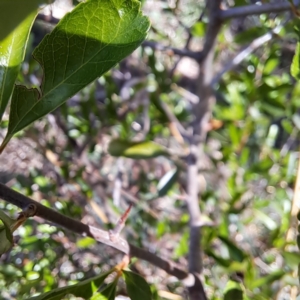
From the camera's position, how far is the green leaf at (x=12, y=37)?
282mm

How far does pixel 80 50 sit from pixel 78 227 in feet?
0.48

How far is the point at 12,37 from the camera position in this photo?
0.29 meters

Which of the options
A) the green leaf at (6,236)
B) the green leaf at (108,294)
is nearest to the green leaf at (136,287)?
the green leaf at (108,294)

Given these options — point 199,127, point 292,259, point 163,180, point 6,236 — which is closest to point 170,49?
point 199,127

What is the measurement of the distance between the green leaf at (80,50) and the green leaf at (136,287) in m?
0.18

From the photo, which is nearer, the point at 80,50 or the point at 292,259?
the point at 80,50

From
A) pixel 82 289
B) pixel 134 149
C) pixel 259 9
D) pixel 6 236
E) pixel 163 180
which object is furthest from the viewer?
pixel 163 180

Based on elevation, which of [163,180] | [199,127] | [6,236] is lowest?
[163,180]

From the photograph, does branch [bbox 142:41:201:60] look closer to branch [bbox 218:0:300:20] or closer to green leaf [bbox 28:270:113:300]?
branch [bbox 218:0:300:20]

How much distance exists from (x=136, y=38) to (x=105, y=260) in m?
0.62

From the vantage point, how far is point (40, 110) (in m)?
0.31

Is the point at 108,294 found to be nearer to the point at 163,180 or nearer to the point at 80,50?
the point at 80,50

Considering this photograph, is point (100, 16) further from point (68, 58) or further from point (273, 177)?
point (273, 177)

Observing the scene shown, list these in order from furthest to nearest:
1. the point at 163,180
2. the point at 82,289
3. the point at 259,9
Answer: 1. the point at 163,180
2. the point at 259,9
3. the point at 82,289
